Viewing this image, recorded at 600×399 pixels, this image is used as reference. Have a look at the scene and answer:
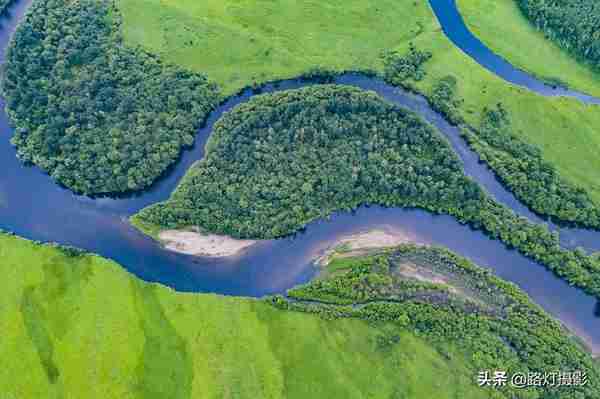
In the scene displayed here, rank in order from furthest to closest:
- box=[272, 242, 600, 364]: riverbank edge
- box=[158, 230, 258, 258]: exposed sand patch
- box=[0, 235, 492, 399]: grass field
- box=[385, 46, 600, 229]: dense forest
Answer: box=[385, 46, 600, 229]: dense forest
box=[158, 230, 258, 258]: exposed sand patch
box=[272, 242, 600, 364]: riverbank edge
box=[0, 235, 492, 399]: grass field

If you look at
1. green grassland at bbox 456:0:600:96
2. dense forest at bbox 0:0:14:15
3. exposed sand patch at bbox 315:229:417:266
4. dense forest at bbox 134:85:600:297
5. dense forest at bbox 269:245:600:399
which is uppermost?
green grassland at bbox 456:0:600:96

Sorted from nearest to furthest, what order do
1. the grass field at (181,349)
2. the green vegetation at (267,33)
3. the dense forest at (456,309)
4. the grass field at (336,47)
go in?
1. the grass field at (181,349)
2. the dense forest at (456,309)
3. the grass field at (336,47)
4. the green vegetation at (267,33)

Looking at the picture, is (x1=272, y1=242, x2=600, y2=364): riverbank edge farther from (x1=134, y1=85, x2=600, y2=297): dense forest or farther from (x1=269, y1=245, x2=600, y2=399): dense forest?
(x1=134, y1=85, x2=600, y2=297): dense forest

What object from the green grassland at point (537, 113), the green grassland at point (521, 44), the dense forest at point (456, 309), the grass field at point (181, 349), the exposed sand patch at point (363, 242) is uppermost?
the green grassland at point (521, 44)

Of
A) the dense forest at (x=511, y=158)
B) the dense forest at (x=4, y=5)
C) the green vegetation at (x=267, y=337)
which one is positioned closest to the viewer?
the green vegetation at (x=267, y=337)

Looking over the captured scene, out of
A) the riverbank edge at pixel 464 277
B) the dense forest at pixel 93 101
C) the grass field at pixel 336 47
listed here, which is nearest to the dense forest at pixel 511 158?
the grass field at pixel 336 47

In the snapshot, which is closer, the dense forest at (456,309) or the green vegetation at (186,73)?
the dense forest at (456,309)

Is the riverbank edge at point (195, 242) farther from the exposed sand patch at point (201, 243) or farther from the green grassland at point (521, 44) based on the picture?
the green grassland at point (521, 44)

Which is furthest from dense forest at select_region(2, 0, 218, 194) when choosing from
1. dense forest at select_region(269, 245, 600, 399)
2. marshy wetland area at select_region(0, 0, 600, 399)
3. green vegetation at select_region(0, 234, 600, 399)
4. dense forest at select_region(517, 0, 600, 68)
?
dense forest at select_region(517, 0, 600, 68)
